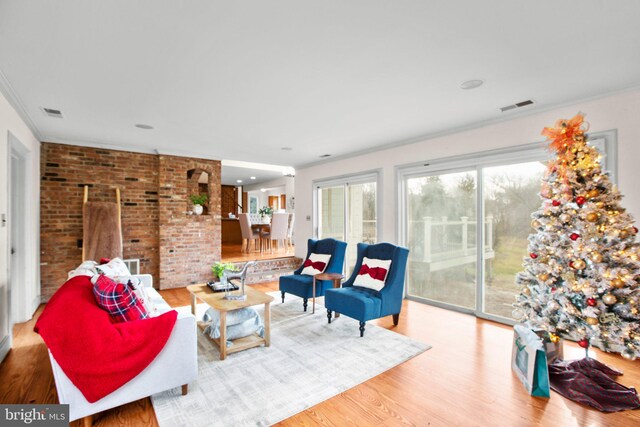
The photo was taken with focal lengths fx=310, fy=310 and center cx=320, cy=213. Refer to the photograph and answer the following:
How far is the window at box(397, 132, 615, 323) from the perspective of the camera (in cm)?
379

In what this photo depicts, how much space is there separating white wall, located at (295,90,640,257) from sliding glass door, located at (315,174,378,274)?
22 centimetres

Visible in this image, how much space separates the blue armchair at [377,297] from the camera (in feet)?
11.2

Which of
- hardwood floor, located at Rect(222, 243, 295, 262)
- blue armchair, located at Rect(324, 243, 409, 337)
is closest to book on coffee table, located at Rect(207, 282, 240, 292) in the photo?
blue armchair, located at Rect(324, 243, 409, 337)

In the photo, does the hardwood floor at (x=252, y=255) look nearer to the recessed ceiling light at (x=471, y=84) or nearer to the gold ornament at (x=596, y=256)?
the recessed ceiling light at (x=471, y=84)

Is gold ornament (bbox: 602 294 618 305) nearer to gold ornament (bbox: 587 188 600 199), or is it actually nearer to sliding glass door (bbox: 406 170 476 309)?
gold ornament (bbox: 587 188 600 199)

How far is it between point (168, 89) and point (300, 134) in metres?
1.97

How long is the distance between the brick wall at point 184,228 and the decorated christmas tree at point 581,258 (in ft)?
17.5

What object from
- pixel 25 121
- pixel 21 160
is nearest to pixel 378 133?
pixel 25 121

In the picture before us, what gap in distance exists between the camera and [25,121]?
3838 mm

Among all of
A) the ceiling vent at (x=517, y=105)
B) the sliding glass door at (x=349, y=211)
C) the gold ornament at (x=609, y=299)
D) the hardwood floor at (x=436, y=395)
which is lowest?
the hardwood floor at (x=436, y=395)

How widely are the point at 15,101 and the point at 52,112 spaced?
1.41ft

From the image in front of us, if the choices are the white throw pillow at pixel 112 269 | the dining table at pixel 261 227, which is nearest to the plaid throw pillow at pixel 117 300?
the white throw pillow at pixel 112 269

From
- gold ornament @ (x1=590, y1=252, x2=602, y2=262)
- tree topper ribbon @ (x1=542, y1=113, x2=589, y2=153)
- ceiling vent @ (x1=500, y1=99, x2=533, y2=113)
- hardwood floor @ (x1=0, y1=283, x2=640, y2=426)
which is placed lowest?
hardwood floor @ (x1=0, y1=283, x2=640, y2=426)

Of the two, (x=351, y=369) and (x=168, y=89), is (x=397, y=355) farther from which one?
(x=168, y=89)
